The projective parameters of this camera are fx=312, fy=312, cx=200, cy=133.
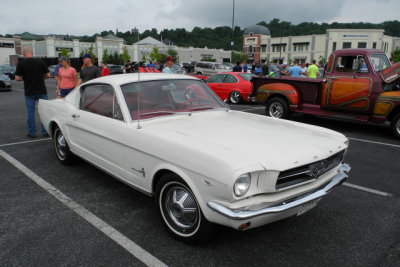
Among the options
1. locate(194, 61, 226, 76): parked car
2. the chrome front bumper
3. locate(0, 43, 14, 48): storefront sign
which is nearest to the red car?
the chrome front bumper

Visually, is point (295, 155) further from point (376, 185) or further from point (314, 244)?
point (376, 185)

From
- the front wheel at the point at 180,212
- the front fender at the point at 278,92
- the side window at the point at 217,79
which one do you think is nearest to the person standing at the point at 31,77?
the front wheel at the point at 180,212

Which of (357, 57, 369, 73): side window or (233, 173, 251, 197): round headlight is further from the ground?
(357, 57, 369, 73): side window

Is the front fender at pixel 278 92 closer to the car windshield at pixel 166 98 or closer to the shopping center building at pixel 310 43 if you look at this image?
the car windshield at pixel 166 98

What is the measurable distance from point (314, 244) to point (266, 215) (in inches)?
34.8

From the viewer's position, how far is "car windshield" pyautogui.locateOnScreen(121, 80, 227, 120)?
11.7ft

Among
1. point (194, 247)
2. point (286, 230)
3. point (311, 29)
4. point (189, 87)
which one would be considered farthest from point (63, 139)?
point (311, 29)

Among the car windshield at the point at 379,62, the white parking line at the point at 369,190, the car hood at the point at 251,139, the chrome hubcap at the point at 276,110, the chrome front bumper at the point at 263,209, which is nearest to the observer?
the chrome front bumper at the point at 263,209

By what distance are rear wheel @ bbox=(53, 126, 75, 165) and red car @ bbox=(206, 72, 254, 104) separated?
29.4ft

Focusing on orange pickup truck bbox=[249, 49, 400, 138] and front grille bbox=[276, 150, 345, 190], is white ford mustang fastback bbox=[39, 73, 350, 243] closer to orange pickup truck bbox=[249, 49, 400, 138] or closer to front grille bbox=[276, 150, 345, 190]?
front grille bbox=[276, 150, 345, 190]

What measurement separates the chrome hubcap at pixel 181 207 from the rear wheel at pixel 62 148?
2.53 metres

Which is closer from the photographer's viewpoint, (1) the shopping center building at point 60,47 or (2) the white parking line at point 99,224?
(2) the white parking line at point 99,224

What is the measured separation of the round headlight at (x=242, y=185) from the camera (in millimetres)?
2359

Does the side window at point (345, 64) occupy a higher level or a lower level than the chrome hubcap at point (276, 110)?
higher
